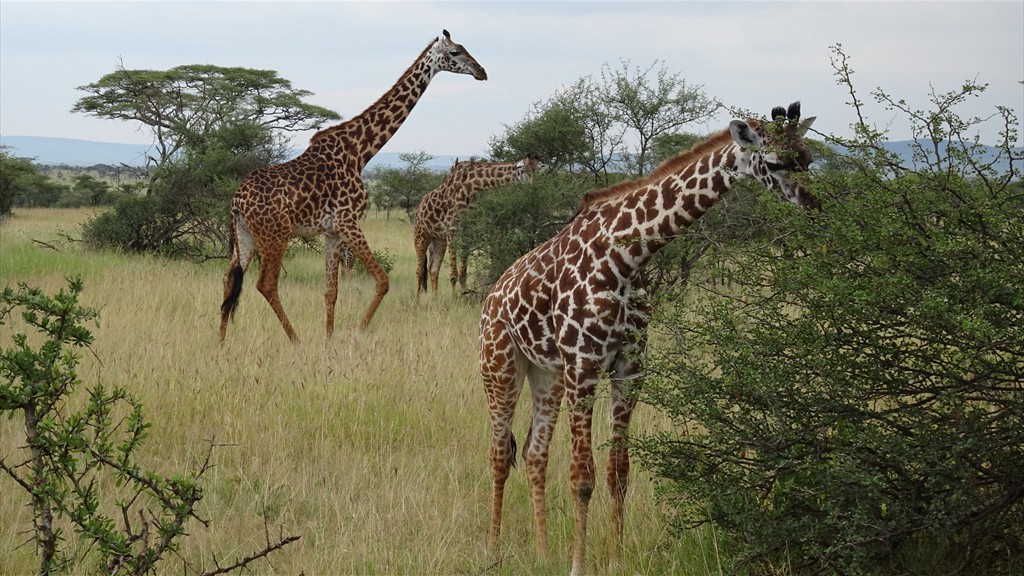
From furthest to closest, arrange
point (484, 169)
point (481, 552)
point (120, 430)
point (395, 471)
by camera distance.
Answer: point (484, 169) < point (120, 430) < point (395, 471) < point (481, 552)

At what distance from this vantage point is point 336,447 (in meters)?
5.78

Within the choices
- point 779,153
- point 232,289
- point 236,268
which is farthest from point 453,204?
point 779,153

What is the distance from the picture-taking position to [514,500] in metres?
5.14

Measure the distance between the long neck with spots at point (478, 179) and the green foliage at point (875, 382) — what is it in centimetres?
834

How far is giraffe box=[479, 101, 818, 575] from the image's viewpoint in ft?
13.2

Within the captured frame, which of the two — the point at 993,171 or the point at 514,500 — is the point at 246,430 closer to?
the point at 514,500

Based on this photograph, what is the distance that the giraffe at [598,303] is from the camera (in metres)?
4.03

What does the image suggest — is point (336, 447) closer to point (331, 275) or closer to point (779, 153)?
point (779, 153)

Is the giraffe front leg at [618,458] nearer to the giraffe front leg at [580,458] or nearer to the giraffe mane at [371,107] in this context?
the giraffe front leg at [580,458]

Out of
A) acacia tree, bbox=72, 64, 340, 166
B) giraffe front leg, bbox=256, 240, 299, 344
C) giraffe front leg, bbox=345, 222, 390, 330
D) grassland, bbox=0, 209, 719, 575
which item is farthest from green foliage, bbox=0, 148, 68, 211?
giraffe front leg, bbox=345, 222, 390, 330

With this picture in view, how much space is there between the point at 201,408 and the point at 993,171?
4.86 meters

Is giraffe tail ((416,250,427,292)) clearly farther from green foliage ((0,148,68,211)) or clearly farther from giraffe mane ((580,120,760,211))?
green foliage ((0,148,68,211))

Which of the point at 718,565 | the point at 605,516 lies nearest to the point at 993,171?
→ the point at 718,565

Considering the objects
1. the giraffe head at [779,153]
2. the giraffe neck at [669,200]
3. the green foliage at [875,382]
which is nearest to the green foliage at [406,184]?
the giraffe neck at [669,200]
